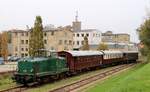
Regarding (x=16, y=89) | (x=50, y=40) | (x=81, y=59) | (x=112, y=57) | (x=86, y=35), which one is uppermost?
(x=86, y=35)

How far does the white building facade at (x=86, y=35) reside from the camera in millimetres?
135550

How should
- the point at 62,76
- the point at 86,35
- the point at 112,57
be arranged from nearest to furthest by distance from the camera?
1. the point at 62,76
2. the point at 112,57
3. the point at 86,35

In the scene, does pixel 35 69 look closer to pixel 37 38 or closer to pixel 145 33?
pixel 37 38

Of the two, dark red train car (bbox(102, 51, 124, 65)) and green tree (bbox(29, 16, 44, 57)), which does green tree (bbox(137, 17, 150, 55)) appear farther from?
green tree (bbox(29, 16, 44, 57))

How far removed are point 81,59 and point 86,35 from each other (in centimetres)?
8957

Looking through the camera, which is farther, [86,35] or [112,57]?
[86,35]

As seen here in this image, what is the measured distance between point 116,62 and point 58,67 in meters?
38.2

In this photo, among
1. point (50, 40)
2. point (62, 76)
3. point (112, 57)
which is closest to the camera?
point (62, 76)

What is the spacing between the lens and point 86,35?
136750 mm

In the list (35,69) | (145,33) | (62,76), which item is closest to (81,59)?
(62,76)

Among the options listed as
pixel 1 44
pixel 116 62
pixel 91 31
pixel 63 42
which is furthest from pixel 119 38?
pixel 116 62

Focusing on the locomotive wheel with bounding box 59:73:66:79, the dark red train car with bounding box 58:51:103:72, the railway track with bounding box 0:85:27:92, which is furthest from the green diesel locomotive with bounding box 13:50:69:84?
the dark red train car with bounding box 58:51:103:72

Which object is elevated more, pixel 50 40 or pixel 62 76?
pixel 50 40

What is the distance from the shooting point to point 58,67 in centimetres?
3706
